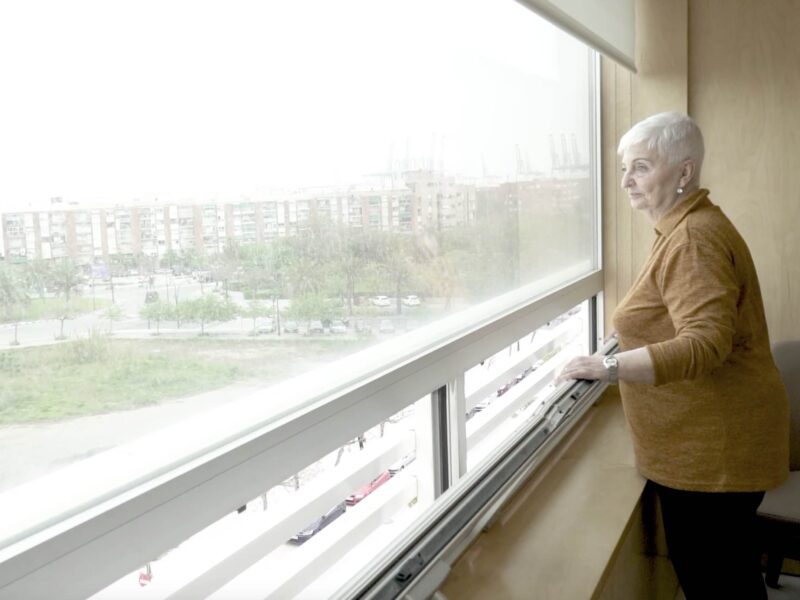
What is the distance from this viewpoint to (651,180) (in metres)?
1.94

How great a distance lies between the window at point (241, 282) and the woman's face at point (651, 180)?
39 cm

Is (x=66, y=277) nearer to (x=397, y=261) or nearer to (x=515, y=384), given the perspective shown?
(x=397, y=261)

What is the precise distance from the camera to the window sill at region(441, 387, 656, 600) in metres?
1.56

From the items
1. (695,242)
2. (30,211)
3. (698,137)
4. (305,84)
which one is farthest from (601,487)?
(30,211)

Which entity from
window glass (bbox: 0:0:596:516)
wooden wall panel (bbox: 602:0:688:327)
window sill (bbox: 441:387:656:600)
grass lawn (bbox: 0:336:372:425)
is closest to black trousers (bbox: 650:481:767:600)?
window sill (bbox: 441:387:656:600)

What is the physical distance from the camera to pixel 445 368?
180cm

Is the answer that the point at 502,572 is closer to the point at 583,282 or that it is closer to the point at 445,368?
the point at 445,368

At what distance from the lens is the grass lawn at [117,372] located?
81cm

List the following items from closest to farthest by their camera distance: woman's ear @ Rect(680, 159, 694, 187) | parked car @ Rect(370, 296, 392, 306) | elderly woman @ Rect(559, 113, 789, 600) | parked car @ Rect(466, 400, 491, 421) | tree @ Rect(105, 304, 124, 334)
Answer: tree @ Rect(105, 304, 124, 334) → parked car @ Rect(370, 296, 392, 306) → elderly woman @ Rect(559, 113, 789, 600) → woman's ear @ Rect(680, 159, 694, 187) → parked car @ Rect(466, 400, 491, 421)

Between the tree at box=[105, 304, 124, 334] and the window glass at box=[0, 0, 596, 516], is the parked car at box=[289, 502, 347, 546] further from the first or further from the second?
the tree at box=[105, 304, 124, 334]

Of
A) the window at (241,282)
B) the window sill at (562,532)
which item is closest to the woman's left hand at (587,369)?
the window at (241,282)

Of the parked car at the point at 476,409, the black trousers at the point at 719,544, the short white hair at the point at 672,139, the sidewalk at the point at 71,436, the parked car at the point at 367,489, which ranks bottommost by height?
the black trousers at the point at 719,544

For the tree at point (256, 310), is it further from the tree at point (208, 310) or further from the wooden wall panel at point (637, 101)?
the wooden wall panel at point (637, 101)

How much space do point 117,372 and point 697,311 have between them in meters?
1.26
